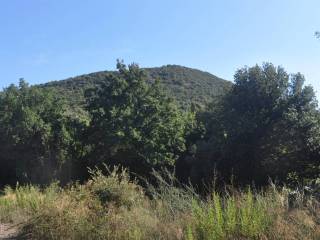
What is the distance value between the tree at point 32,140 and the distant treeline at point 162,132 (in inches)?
3.6

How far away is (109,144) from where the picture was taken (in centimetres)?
4203

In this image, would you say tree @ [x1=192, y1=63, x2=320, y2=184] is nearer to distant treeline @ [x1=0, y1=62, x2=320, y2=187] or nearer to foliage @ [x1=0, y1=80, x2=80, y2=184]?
distant treeline @ [x1=0, y1=62, x2=320, y2=187]

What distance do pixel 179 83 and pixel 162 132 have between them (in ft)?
150

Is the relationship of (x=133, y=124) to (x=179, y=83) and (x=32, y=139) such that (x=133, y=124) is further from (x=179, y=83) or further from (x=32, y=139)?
(x=179, y=83)

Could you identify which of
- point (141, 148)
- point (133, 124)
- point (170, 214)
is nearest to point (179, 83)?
point (133, 124)

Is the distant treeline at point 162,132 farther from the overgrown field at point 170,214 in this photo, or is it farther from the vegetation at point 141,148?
the overgrown field at point 170,214

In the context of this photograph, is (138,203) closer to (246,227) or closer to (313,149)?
(246,227)

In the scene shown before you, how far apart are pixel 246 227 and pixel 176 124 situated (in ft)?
124

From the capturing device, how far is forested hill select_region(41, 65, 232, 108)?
79.6 meters

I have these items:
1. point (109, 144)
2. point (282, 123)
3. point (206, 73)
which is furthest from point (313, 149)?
point (206, 73)

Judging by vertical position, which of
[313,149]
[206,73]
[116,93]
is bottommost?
[313,149]

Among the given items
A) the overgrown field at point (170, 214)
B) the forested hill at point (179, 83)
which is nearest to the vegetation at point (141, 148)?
the overgrown field at point (170, 214)

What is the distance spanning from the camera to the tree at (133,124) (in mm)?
41906

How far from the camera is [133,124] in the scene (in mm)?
42750
